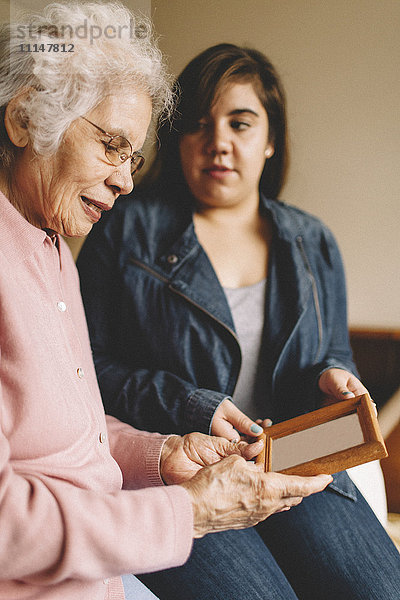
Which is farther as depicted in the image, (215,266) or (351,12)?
(351,12)

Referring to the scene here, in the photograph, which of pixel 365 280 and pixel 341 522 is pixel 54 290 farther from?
pixel 365 280

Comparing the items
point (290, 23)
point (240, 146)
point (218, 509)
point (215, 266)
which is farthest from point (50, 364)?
point (290, 23)

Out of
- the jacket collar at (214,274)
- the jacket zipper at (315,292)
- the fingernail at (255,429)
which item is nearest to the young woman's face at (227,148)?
the jacket collar at (214,274)

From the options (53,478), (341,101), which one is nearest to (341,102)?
(341,101)

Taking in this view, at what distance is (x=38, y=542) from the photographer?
0.66m

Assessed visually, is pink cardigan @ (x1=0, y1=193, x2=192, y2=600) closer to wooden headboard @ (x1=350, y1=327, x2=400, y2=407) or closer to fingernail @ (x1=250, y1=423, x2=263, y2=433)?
fingernail @ (x1=250, y1=423, x2=263, y2=433)

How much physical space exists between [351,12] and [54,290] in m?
1.40

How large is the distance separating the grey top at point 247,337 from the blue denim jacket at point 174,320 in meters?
0.03

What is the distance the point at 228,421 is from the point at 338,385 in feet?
0.92

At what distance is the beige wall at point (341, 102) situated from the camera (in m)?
Result: 1.67

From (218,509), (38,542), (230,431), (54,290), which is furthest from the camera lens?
(230,431)

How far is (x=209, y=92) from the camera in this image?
133cm

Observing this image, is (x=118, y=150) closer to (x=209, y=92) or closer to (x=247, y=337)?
(x=209, y=92)

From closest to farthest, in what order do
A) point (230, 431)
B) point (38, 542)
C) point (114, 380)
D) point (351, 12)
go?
1. point (38, 542)
2. point (230, 431)
3. point (114, 380)
4. point (351, 12)
